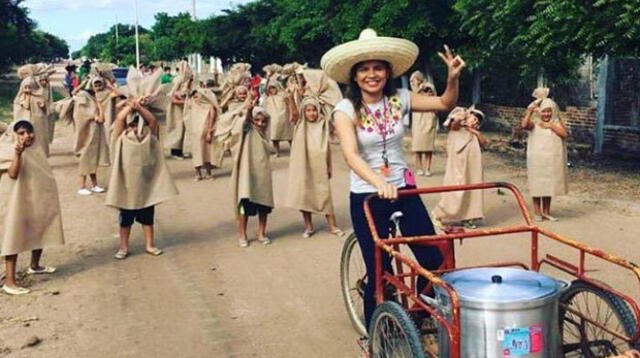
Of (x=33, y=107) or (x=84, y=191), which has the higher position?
(x=33, y=107)

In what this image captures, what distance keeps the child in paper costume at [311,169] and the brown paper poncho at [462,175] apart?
1.23 metres

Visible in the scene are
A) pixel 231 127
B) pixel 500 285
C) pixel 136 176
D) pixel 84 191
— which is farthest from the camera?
pixel 84 191

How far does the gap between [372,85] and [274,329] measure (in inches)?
86.3

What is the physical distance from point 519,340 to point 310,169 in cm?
591

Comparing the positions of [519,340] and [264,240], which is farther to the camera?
[264,240]

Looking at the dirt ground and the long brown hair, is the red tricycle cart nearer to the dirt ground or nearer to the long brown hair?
the long brown hair

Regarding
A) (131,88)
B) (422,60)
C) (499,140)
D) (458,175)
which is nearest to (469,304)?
(131,88)

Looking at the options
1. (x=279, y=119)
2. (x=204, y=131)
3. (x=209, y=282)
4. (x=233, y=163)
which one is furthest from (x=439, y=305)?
(x=279, y=119)

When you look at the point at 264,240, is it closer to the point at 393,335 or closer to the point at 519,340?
the point at 393,335

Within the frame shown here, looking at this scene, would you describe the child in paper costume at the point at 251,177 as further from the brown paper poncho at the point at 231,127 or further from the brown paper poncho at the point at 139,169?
the brown paper poncho at the point at 139,169

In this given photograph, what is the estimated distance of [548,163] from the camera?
31.5 ft

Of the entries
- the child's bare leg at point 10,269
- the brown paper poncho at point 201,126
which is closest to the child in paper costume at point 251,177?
the child's bare leg at point 10,269

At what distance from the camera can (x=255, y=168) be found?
8.90 metres

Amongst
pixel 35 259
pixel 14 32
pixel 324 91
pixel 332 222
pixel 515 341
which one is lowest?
pixel 35 259
